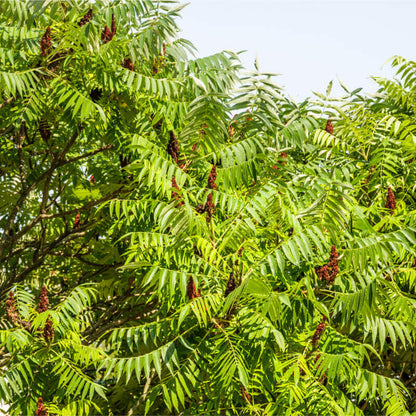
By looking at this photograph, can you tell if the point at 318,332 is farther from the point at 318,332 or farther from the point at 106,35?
the point at 106,35

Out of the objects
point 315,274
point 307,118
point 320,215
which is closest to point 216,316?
point 315,274

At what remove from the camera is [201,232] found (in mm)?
4352

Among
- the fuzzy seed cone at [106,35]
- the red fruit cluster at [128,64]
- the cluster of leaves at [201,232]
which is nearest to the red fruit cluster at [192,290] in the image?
the cluster of leaves at [201,232]

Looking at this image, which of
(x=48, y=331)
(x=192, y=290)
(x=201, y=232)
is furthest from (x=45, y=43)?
Result: (x=192, y=290)

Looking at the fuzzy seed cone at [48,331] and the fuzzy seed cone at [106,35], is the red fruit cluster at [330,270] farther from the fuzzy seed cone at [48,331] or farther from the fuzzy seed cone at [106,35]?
the fuzzy seed cone at [106,35]

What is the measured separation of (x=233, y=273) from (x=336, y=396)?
1.50 meters

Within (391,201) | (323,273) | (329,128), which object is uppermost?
(329,128)

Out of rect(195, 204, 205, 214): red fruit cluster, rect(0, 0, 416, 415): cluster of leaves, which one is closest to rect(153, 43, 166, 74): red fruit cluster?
rect(0, 0, 416, 415): cluster of leaves

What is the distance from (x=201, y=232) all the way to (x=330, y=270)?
3.34ft

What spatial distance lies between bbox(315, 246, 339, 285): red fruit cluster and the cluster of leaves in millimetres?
19

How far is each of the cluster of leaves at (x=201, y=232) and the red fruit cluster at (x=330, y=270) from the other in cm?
2

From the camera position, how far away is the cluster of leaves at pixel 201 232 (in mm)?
4148

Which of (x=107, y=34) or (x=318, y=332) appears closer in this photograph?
(x=318, y=332)

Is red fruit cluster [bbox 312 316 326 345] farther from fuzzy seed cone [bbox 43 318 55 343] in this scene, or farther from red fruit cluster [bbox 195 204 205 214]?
fuzzy seed cone [bbox 43 318 55 343]
